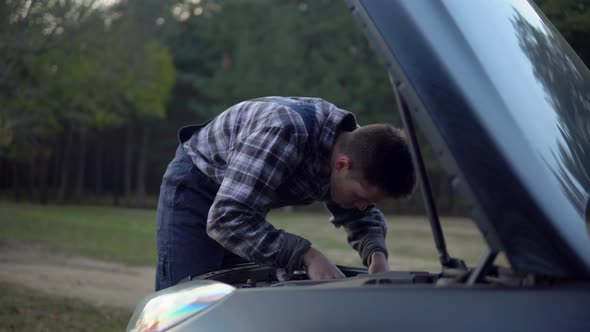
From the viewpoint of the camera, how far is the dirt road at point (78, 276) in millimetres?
8578

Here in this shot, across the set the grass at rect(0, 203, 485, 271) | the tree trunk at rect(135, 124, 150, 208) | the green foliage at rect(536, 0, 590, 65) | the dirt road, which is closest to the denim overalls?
the green foliage at rect(536, 0, 590, 65)

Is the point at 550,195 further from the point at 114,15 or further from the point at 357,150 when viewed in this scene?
the point at 114,15

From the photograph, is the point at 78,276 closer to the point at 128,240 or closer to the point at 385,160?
the point at 128,240

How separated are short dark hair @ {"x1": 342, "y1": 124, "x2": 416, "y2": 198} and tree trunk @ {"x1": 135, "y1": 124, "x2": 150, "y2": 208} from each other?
39.4 metres

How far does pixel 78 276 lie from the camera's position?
10.0m

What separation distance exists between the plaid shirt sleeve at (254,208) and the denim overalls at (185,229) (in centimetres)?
58

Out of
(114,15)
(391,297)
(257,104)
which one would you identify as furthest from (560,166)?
(114,15)

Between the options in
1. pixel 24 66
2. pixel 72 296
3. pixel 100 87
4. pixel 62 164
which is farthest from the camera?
pixel 62 164

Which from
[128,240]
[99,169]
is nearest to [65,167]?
[99,169]

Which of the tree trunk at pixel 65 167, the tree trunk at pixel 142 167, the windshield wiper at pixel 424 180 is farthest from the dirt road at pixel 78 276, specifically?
the tree trunk at pixel 65 167

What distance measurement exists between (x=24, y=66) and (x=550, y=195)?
19064mm

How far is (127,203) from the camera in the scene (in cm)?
4169

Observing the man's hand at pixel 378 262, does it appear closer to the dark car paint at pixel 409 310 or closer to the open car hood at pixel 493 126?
the open car hood at pixel 493 126

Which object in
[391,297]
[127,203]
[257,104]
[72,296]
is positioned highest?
[257,104]
